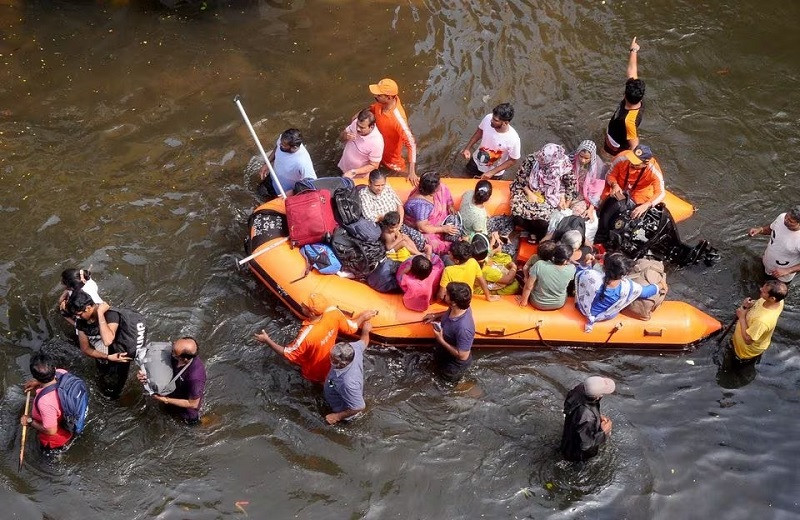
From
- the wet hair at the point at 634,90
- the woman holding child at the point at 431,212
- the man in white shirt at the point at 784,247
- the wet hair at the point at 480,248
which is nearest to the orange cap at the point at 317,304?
the woman holding child at the point at 431,212

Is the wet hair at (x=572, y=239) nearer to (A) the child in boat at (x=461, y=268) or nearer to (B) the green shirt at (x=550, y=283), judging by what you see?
(B) the green shirt at (x=550, y=283)

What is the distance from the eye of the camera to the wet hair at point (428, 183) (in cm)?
686

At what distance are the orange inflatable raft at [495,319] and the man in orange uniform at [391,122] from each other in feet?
5.34

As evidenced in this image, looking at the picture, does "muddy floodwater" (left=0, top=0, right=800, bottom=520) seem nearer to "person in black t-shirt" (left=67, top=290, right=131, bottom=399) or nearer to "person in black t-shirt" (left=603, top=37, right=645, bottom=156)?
"person in black t-shirt" (left=67, top=290, right=131, bottom=399)

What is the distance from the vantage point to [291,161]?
713cm

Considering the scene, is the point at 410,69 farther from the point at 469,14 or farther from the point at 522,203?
the point at 522,203

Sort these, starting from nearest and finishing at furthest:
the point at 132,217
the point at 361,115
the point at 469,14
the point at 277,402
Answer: the point at 277,402 → the point at 361,115 → the point at 132,217 → the point at 469,14

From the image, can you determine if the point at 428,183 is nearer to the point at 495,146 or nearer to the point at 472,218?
the point at 472,218

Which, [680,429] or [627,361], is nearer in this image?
[680,429]

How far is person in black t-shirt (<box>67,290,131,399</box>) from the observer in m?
5.57

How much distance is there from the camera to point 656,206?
7203mm

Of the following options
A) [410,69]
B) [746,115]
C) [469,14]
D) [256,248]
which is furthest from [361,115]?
[746,115]

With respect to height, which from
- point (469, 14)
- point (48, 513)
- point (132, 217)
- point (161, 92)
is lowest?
point (48, 513)

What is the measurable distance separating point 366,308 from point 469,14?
592 cm
